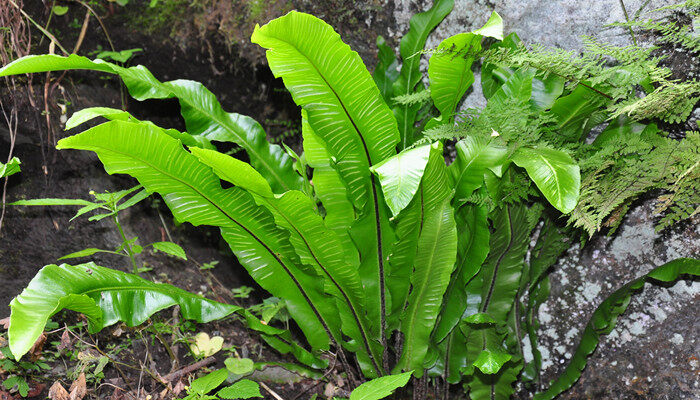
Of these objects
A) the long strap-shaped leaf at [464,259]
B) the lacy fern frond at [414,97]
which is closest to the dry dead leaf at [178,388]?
the long strap-shaped leaf at [464,259]

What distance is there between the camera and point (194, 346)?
1.93 metres

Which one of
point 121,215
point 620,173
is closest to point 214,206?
point 121,215

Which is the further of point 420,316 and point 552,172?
point 420,316

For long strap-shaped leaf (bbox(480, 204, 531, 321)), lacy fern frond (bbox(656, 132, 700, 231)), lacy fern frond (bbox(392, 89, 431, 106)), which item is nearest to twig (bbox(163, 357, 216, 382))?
long strap-shaped leaf (bbox(480, 204, 531, 321))

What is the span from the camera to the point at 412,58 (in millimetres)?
1911

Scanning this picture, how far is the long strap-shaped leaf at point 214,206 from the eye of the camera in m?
1.29

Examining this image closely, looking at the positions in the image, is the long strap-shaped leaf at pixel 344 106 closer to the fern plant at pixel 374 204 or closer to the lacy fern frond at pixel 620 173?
the fern plant at pixel 374 204

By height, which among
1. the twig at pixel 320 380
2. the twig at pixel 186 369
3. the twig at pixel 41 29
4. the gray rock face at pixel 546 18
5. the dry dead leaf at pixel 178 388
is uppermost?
the twig at pixel 41 29

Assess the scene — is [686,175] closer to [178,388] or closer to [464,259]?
[464,259]

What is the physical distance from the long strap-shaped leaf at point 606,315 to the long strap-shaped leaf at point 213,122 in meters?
1.10

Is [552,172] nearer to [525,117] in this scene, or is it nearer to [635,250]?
[525,117]

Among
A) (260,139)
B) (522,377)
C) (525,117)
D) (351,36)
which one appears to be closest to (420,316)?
(522,377)

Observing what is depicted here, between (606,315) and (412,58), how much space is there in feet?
3.62

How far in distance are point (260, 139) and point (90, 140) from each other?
67 centimetres
